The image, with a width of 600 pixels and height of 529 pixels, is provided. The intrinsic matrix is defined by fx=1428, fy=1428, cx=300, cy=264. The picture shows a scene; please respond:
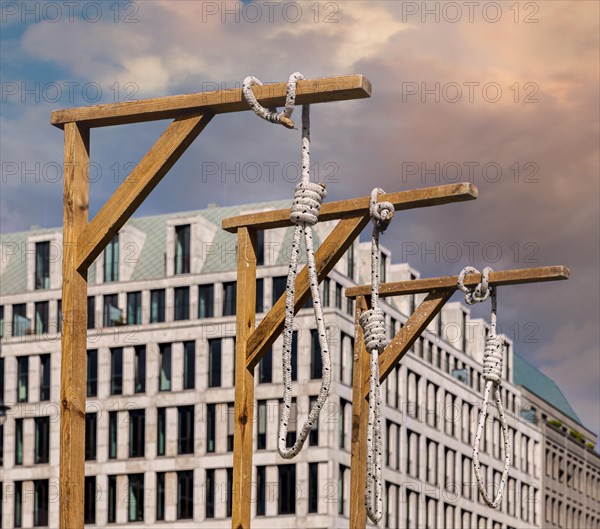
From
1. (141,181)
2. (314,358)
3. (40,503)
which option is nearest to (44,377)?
(40,503)

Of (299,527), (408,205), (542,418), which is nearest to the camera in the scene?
(408,205)

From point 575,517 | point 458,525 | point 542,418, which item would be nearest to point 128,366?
point 458,525

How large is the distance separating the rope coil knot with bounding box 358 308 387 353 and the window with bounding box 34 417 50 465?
5166 cm

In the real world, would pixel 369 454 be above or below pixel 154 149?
below

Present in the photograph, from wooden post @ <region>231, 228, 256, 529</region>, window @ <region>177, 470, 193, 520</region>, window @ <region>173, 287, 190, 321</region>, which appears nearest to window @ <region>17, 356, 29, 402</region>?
window @ <region>173, 287, 190, 321</region>

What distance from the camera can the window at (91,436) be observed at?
2379 inches

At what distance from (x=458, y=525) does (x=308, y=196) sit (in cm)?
6469

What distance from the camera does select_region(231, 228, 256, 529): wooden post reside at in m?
13.5

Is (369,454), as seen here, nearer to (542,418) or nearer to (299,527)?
(299,527)

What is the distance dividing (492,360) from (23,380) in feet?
164

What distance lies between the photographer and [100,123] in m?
10.6

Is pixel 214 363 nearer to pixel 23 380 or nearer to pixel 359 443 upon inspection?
pixel 23 380

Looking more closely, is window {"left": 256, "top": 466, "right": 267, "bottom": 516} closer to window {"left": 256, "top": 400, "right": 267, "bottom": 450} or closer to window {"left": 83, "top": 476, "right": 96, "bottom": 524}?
window {"left": 256, "top": 400, "right": 267, "bottom": 450}

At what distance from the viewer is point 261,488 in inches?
2260
